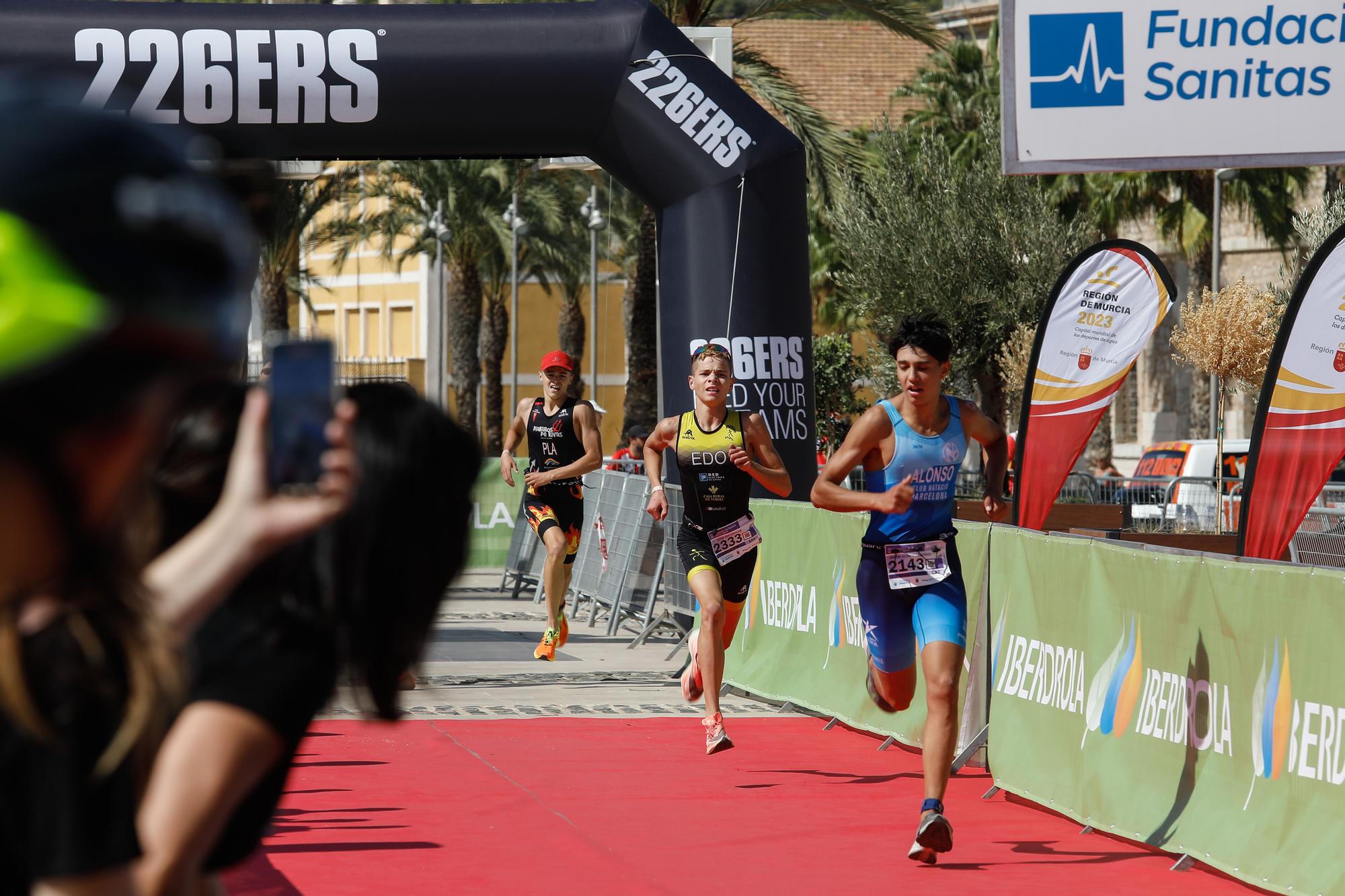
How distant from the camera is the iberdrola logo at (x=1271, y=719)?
5.91m

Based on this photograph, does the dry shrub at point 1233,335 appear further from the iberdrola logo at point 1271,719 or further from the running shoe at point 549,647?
the iberdrola logo at point 1271,719

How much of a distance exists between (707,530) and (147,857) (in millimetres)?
7289

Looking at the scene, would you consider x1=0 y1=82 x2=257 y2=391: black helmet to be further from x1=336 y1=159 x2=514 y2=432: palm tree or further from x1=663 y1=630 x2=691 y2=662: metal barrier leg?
x1=336 y1=159 x2=514 y2=432: palm tree

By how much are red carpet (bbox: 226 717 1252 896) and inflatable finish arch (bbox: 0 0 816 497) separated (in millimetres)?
3956

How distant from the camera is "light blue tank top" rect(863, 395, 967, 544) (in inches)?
284

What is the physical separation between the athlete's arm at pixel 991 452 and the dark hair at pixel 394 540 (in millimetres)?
5432

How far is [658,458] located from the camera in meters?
10.4

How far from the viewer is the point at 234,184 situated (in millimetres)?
1448

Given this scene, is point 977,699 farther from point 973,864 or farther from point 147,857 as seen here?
point 147,857

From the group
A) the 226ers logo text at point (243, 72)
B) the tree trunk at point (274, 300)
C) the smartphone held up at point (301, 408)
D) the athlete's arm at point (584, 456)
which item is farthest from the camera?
the tree trunk at point (274, 300)

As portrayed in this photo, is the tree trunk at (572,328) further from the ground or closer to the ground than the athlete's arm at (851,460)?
further from the ground

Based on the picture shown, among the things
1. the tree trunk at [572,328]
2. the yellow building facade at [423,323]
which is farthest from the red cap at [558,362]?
the yellow building facade at [423,323]

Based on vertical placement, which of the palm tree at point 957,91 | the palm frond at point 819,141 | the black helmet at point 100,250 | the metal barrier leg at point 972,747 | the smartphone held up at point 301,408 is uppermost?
the palm tree at point 957,91

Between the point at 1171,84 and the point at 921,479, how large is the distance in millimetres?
4614
